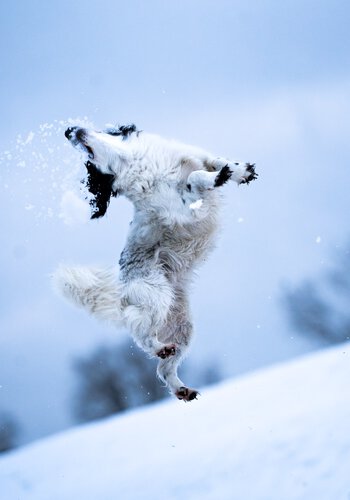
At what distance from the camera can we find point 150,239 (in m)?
8.78

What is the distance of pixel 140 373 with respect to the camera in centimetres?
2261

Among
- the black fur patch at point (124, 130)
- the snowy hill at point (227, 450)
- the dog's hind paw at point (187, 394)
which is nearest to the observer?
the snowy hill at point (227, 450)

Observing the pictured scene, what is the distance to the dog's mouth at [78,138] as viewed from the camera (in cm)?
857

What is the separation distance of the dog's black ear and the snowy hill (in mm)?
3624

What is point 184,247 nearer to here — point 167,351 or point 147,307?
point 147,307

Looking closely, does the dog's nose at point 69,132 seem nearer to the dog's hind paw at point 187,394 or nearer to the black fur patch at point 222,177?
the black fur patch at point 222,177

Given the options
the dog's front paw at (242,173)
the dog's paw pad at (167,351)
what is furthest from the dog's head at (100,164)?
the dog's paw pad at (167,351)

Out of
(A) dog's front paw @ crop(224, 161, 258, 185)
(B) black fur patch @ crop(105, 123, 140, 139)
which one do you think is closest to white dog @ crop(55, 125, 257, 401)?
(B) black fur patch @ crop(105, 123, 140, 139)

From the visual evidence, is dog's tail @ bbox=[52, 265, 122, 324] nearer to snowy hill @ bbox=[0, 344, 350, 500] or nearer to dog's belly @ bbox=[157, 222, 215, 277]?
dog's belly @ bbox=[157, 222, 215, 277]

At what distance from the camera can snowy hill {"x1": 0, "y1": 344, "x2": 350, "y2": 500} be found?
25.1 feet

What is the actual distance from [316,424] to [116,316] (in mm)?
2830

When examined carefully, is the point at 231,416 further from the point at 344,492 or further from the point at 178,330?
the point at 344,492

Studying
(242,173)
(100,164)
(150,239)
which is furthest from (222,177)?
(100,164)

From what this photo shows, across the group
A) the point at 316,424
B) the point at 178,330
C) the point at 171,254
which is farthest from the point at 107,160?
the point at 316,424
